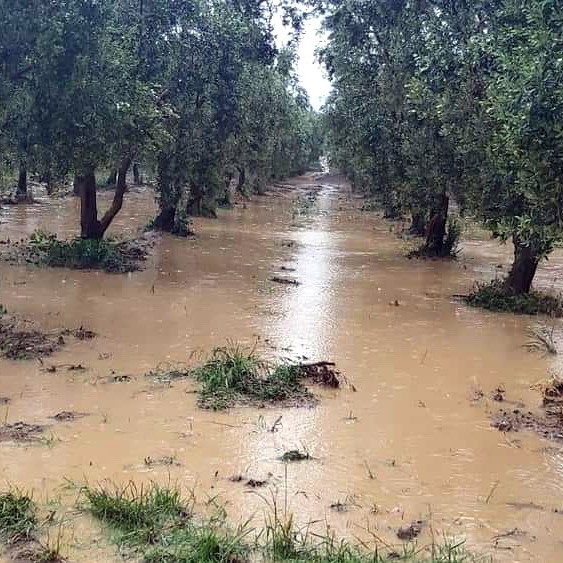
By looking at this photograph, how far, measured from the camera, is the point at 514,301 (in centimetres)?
1412

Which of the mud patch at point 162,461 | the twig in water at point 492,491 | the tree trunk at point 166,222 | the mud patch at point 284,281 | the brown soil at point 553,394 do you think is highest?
the tree trunk at point 166,222

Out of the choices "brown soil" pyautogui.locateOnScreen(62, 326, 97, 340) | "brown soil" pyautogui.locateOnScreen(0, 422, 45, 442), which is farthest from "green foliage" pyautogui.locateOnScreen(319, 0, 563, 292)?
"brown soil" pyautogui.locateOnScreen(62, 326, 97, 340)

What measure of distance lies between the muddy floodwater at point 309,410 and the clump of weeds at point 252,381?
0.23 m

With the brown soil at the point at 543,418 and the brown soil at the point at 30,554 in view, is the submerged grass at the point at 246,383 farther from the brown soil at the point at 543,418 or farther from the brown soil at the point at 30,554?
the brown soil at the point at 30,554

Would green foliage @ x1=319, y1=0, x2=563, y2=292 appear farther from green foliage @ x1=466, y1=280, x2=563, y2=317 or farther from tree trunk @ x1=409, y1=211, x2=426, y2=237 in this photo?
tree trunk @ x1=409, y1=211, x2=426, y2=237

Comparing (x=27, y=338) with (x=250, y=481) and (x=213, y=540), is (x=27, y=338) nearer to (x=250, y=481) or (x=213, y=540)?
(x=250, y=481)

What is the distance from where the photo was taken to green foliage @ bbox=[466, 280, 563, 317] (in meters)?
13.8

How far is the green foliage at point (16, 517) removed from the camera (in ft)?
16.8

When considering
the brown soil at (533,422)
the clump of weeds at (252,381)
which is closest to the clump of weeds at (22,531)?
the clump of weeds at (252,381)

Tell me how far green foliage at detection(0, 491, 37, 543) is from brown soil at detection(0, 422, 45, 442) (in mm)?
1321

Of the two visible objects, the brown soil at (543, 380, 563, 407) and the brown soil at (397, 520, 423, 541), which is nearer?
the brown soil at (397, 520, 423, 541)

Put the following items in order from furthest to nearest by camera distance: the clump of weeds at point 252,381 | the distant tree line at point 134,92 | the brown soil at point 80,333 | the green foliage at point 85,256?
the green foliage at point 85,256 → the brown soil at point 80,333 → the distant tree line at point 134,92 → the clump of weeds at point 252,381

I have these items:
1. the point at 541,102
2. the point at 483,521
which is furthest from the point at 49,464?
the point at 541,102

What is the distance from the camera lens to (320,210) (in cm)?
3956
